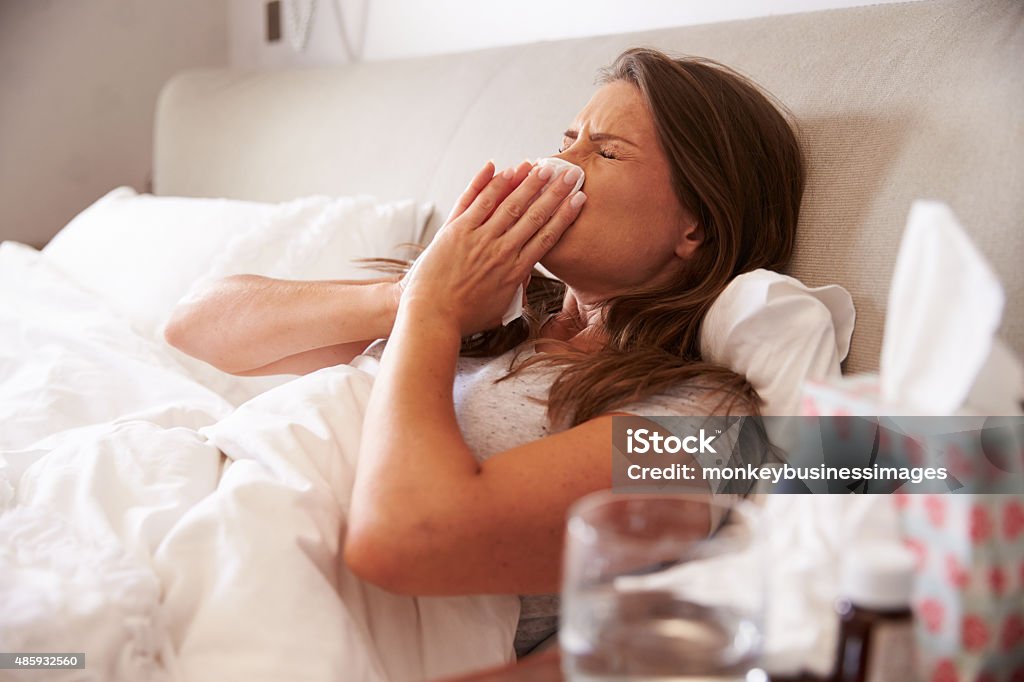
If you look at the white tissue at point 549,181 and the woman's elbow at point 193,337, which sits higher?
the white tissue at point 549,181

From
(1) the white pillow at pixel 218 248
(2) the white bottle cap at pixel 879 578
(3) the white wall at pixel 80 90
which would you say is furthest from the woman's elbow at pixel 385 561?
(3) the white wall at pixel 80 90

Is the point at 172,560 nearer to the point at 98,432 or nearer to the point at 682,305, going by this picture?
the point at 98,432

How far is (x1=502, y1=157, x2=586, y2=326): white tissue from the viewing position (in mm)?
1195

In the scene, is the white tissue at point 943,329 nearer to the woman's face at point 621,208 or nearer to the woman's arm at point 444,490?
the woman's arm at point 444,490

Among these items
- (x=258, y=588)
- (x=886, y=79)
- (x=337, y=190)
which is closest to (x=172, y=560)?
(x=258, y=588)

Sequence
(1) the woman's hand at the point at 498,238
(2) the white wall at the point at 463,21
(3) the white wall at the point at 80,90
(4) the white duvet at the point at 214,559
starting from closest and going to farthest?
(4) the white duvet at the point at 214,559 < (1) the woman's hand at the point at 498,238 < (2) the white wall at the point at 463,21 < (3) the white wall at the point at 80,90

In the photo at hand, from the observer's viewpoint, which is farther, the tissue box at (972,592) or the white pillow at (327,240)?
the white pillow at (327,240)

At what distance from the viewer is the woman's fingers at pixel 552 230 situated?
1181 millimetres

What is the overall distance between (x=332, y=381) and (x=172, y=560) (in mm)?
310

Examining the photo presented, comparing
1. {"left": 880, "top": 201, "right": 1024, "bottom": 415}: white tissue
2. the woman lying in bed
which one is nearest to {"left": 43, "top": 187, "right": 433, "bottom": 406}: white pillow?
the woman lying in bed

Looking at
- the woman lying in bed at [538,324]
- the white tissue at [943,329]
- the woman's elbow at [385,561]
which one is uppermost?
the white tissue at [943,329]

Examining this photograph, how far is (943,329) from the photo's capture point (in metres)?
0.63

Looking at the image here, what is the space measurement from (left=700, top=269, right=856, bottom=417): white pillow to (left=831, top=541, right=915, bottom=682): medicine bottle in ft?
1.47

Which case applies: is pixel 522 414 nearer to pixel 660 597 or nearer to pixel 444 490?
pixel 444 490
